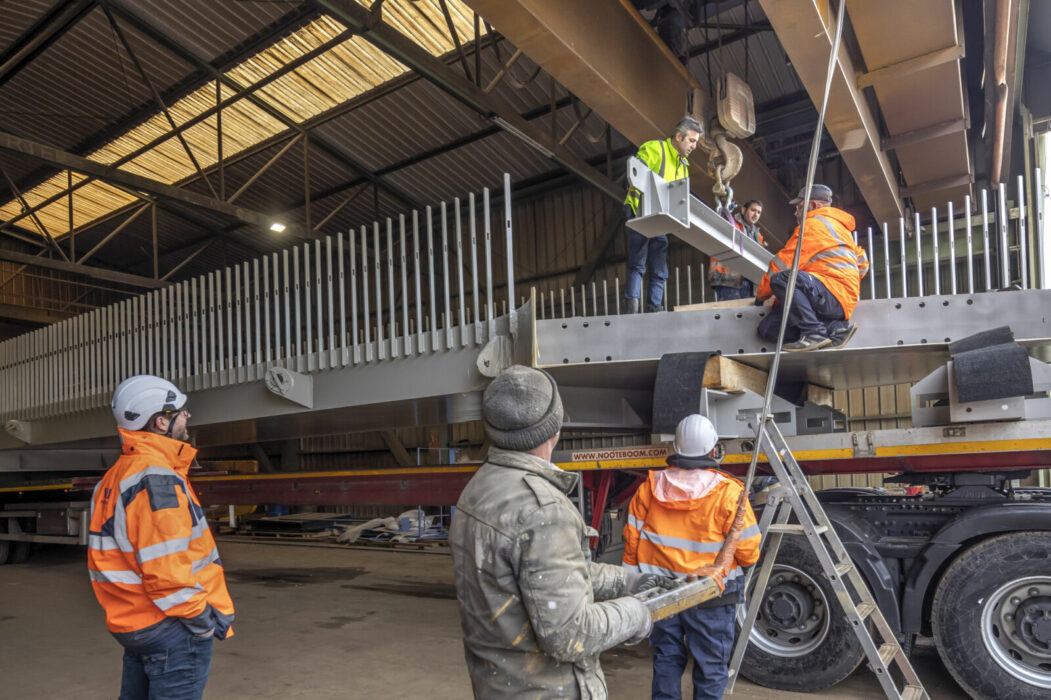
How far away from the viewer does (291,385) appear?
592 cm

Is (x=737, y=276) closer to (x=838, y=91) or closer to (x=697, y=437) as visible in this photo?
(x=838, y=91)

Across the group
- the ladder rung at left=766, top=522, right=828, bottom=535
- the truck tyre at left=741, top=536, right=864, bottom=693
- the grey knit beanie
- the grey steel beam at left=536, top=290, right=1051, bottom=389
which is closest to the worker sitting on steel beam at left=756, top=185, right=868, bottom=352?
the grey steel beam at left=536, top=290, right=1051, bottom=389

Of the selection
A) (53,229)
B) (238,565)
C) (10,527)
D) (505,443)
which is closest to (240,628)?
(238,565)

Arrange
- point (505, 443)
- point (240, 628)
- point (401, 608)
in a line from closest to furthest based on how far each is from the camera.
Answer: point (505, 443) < point (240, 628) < point (401, 608)

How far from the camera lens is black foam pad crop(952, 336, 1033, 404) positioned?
3.80 m

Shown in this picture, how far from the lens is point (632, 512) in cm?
388

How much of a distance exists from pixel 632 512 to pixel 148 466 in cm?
222

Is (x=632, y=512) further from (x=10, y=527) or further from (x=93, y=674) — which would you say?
(x=10, y=527)

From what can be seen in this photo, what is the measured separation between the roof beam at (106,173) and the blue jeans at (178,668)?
9.11m

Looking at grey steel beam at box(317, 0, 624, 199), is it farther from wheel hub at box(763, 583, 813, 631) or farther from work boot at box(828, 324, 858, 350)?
wheel hub at box(763, 583, 813, 631)

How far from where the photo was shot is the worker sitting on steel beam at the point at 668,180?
17.2 ft

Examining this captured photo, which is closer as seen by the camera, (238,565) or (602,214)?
(238,565)

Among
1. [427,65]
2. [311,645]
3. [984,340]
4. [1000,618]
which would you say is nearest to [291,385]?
[311,645]

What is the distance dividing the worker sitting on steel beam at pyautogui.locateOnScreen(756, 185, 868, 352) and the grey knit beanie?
2.61 m
